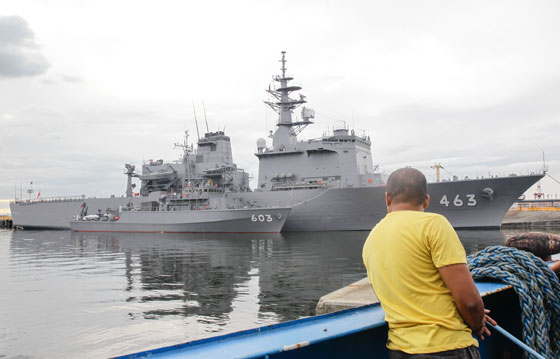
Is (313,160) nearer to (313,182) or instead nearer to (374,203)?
(313,182)

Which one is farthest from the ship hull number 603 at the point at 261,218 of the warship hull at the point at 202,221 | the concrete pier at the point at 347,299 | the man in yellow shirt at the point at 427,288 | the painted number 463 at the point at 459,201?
the man in yellow shirt at the point at 427,288

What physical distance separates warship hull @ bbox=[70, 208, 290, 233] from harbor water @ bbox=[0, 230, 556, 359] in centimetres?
864

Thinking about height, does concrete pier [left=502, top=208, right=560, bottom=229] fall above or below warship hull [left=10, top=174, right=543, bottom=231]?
below

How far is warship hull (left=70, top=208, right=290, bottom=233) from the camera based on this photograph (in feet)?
82.1

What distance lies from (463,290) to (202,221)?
2603cm

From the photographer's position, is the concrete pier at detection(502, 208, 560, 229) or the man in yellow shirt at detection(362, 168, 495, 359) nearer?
the man in yellow shirt at detection(362, 168, 495, 359)

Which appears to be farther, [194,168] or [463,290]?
[194,168]

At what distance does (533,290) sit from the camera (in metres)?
2.24

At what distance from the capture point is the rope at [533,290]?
2.20 metres

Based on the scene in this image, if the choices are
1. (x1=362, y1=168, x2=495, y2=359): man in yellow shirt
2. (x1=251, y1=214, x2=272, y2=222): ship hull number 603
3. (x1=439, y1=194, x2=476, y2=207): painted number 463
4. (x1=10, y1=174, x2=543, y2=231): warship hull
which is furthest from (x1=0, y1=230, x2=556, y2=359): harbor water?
(x1=251, y1=214, x2=272, y2=222): ship hull number 603

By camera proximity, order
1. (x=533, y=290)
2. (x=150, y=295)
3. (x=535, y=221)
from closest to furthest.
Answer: (x=533, y=290) < (x=150, y=295) < (x=535, y=221)

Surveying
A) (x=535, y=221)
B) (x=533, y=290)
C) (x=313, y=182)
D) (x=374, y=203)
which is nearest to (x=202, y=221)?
(x=313, y=182)

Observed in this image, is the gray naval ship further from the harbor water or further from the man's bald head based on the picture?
the man's bald head

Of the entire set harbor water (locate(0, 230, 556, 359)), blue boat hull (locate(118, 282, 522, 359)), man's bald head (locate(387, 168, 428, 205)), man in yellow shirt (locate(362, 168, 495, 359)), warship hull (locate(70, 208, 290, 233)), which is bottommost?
harbor water (locate(0, 230, 556, 359))
